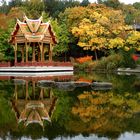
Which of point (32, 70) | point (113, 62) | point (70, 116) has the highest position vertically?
point (70, 116)

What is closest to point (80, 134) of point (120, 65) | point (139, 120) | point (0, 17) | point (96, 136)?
point (96, 136)

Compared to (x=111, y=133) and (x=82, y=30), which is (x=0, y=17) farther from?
(x=111, y=133)

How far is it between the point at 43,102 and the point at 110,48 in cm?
3584

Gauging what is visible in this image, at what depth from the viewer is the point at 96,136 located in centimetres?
994

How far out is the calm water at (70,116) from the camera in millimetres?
10211

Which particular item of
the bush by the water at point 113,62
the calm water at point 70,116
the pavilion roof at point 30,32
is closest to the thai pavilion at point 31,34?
the pavilion roof at point 30,32

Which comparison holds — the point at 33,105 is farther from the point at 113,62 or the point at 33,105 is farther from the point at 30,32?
the point at 113,62

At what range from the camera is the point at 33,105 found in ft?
50.9

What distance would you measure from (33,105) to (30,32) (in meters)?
29.7

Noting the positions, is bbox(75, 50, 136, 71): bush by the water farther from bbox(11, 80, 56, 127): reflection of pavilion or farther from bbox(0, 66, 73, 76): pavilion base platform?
bbox(11, 80, 56, 127): reflection of pavilion

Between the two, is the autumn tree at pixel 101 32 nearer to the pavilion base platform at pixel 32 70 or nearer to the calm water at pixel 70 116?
the pavilion base platform at pixel 32 70

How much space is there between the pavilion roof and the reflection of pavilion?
2310cm

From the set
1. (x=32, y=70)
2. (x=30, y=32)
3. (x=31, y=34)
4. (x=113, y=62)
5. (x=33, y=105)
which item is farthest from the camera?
(x=113, y=62)

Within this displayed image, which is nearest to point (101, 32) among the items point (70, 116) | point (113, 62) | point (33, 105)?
point (113, 62)
